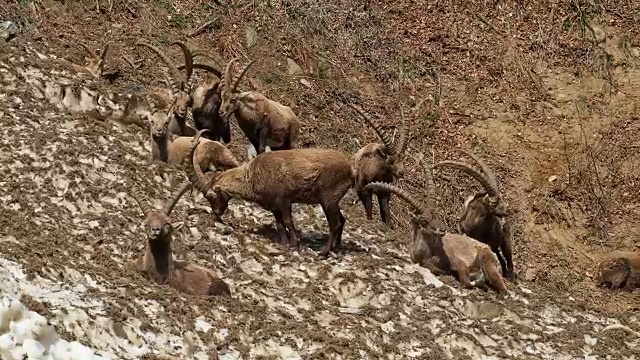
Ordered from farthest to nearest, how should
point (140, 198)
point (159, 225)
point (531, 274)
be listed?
point (531, 274), point (140, 198), point (159, 225)

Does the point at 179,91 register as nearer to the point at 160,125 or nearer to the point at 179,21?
the point at 160,125

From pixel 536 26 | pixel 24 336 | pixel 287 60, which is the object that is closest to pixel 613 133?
pixel 536 26

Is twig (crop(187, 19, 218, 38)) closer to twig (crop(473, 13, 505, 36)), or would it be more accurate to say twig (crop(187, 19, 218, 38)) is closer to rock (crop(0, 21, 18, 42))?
rock (crop(0, 21, 18, 42))

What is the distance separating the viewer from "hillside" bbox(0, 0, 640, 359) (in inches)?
373

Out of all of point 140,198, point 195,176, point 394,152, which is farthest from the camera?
point 394,152

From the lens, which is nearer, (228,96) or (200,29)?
(228,96)

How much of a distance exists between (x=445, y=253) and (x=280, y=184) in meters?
2.34

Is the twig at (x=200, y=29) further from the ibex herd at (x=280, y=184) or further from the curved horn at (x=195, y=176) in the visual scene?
the curved horn at (x=195, y=176)

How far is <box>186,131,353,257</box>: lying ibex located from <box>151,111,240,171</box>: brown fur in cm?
222

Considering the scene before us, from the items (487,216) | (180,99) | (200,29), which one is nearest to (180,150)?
(180,99)

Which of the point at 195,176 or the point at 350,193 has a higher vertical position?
the point at 195,176

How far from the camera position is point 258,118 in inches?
599

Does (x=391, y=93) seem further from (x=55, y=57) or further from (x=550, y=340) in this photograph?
(x=550, y=340)

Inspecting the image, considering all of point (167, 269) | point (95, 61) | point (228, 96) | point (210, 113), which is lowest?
point (167, 269)
